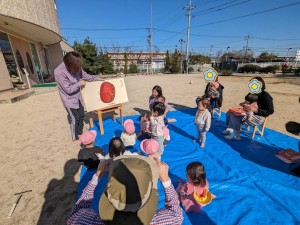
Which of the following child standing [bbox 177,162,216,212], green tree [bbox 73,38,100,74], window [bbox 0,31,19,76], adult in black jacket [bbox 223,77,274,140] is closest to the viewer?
child standing [bbox 177,162,216,212]

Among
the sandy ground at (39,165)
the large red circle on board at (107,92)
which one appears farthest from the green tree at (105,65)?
the large red circle on board at (107,92)

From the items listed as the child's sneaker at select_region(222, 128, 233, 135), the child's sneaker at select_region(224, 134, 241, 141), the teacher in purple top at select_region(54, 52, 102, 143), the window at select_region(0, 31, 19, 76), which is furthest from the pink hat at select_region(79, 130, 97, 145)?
the window at select_region(0, 31, 19, 76)

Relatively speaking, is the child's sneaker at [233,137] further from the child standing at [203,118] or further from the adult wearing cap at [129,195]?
the adult wearing cap at [129,195]

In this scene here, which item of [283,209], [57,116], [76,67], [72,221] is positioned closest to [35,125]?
[57,116]

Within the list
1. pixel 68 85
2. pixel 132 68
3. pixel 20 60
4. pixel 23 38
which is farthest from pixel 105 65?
pixel 68 85

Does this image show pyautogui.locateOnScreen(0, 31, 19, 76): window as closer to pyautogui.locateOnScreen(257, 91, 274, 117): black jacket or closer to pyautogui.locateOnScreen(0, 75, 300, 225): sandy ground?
pyautogui.locateOnScreen(0, 75, 300, 225): sandy ground

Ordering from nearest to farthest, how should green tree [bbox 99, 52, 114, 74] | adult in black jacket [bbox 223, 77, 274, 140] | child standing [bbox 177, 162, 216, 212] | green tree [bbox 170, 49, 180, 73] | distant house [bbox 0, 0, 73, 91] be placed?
child standing [bbox 177, 162, 216, 212], adult in black jacket [bbox 223, 77, 274, 140], distant house [bbox 0, 0, 73, 91], green tree [bbox 99, 52, 114, 74], green tree [bbox 170, 49, 180, 73]

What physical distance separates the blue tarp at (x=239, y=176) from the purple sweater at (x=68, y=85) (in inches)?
43.6

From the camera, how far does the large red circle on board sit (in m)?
4.27

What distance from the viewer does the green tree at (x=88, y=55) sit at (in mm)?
26031

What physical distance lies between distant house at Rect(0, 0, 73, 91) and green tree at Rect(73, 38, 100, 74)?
10789mm

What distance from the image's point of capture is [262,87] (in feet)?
12.1

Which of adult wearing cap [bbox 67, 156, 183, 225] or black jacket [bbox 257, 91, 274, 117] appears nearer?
adult wearing cap [bbox 67, 156, 183, 225]

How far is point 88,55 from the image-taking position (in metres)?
26.2
